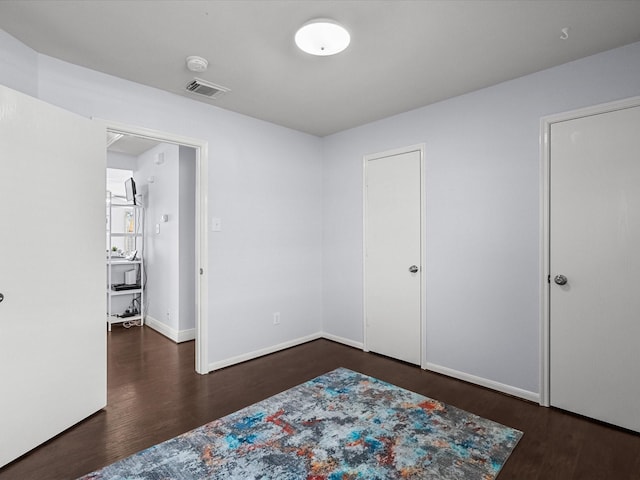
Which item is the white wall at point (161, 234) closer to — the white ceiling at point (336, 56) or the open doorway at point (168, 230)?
the open doorway at point (168, 230)

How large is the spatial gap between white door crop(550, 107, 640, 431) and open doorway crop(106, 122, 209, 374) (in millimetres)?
3430

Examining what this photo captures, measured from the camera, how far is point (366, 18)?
198 cm

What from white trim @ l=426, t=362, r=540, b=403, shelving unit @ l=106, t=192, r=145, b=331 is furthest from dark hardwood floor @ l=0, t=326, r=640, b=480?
shelving unit @ l=106, t=192, r=145, b=331

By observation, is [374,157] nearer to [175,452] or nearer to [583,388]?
[583,388]

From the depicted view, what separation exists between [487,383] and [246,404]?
2.01 meters

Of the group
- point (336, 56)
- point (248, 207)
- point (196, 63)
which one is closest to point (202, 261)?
point (248, 207)

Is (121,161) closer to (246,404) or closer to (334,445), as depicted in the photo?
(246,404)

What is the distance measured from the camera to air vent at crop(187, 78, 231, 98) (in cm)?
276

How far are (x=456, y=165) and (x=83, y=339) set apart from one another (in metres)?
3.29

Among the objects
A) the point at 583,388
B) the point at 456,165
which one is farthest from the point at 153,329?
the point at 583,388

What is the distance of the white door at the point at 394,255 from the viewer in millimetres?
3424

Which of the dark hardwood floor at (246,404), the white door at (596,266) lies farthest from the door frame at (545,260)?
the dark hardwood floor at (246,404)

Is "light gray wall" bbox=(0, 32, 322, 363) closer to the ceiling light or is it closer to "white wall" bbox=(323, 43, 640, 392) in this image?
the ceiling light

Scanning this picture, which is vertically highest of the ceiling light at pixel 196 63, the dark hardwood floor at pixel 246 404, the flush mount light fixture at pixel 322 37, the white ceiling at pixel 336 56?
the white ceiling at pixel 336 56
